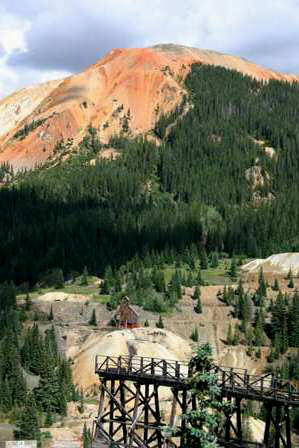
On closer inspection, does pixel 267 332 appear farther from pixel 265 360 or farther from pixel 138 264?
pixel 138 264

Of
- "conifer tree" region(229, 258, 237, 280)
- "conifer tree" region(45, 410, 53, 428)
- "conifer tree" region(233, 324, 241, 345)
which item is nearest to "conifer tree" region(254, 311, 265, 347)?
"conifer tree" region(233, 324, 241, 345)

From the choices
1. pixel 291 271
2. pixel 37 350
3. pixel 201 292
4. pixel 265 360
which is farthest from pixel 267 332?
pixel 37 350

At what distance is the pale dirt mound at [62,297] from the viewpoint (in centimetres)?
15838

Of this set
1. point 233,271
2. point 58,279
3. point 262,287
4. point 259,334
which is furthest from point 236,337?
point 58,279

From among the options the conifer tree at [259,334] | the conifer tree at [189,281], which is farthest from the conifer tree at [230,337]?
the conifer tree at [189,281]

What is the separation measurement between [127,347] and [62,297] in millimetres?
44113

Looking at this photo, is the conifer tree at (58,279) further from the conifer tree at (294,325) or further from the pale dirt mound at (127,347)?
the conifer tree at (294,325)

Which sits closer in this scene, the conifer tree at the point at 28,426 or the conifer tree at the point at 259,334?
the conifer tree at the point at 28,426

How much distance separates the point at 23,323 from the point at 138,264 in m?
47.5

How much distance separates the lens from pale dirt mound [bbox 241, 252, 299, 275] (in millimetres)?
175250

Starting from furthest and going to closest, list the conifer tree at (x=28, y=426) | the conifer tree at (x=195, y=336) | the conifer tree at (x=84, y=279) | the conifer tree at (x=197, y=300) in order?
the conifer tree at (x=84, y=279), the conifer tree at (x=197, y=300), the conifer tree at (x=195, y=336), the conifer tree at (x=28, y=426)

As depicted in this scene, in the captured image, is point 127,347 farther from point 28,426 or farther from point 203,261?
point 203,261

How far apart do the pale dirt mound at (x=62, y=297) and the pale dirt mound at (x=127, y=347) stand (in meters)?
28.0

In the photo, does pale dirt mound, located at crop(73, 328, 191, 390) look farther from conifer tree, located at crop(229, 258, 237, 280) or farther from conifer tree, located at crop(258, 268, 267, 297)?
conifer tree, located at crop(229, 258, 237, 280)
